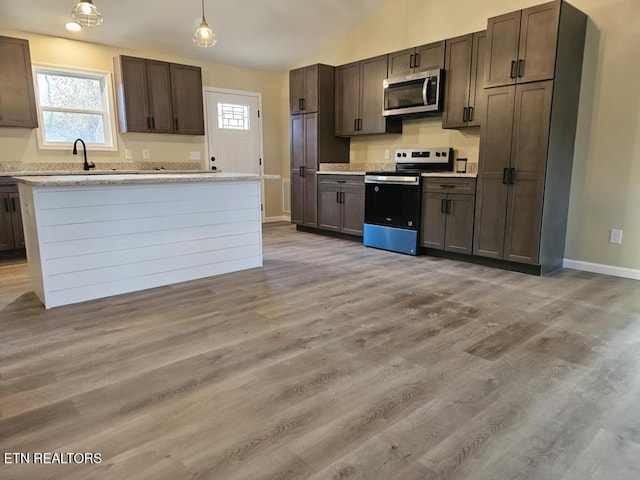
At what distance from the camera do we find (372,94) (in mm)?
5488

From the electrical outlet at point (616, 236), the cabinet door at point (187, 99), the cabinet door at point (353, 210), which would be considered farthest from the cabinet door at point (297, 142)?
the electrical outlet at point (616, 236)

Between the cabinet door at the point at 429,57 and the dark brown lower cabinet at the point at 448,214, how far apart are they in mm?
1329

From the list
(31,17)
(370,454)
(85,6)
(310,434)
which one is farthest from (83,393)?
(31,17)

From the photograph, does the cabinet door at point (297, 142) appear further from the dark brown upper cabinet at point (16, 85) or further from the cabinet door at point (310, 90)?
the dark brown upper cabinet at point (16, 85)

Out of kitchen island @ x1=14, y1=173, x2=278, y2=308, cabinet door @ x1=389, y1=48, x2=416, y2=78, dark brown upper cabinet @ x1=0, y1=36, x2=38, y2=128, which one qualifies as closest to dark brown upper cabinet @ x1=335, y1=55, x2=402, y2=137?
cabinet door @ x1=389, y1=48, x2=416, y2=78

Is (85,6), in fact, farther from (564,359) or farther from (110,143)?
(564,359)

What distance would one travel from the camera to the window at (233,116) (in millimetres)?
6535

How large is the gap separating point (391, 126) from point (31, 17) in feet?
14.1

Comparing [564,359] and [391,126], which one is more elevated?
[391,126]

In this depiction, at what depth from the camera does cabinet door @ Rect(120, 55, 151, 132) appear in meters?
5.23

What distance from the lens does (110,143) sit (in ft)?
18.1

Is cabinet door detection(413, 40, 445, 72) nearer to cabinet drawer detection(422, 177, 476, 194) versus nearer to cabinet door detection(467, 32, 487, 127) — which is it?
cabinet door detection(467, 32, 487, 127)

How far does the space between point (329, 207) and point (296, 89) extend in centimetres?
185

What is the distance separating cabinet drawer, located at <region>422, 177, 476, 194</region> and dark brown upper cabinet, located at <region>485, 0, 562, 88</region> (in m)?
0.94
